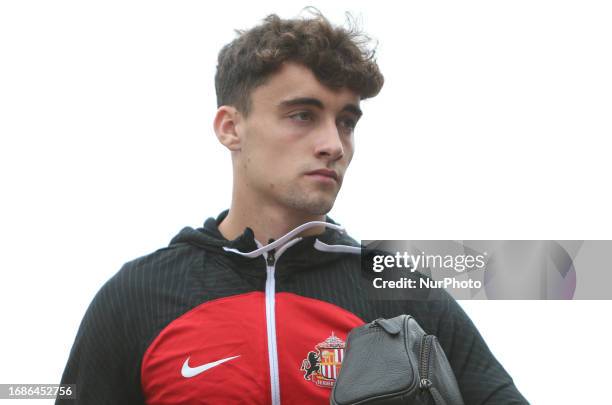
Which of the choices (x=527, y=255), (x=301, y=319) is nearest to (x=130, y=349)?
(x=301, y=319)

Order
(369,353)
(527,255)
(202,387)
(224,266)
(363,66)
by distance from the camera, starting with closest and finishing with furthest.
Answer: (369,353) → (202,387) → (224,266) → (363,66) → (527,255)

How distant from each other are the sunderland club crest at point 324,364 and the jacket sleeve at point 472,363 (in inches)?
20.5

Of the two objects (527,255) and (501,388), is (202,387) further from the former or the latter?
(527,255)

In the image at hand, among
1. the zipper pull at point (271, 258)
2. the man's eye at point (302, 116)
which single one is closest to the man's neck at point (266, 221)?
the zipper pull at point (271, 258)

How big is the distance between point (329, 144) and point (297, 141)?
0.16 meters

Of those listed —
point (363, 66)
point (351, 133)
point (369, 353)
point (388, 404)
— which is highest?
point (363, 66)

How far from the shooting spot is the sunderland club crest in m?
3.19

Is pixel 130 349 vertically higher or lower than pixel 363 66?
lower

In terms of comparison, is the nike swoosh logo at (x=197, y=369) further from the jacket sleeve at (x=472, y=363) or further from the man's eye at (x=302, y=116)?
the man's eye at (x=302, y=116)

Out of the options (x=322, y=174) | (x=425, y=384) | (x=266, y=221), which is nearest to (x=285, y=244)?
(x=266, y=221)

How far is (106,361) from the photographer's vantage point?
3359 millimetres

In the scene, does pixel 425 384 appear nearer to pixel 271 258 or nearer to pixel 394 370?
pixel 394 370

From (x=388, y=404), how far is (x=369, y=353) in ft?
0.88

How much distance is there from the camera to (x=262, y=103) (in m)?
3.64
